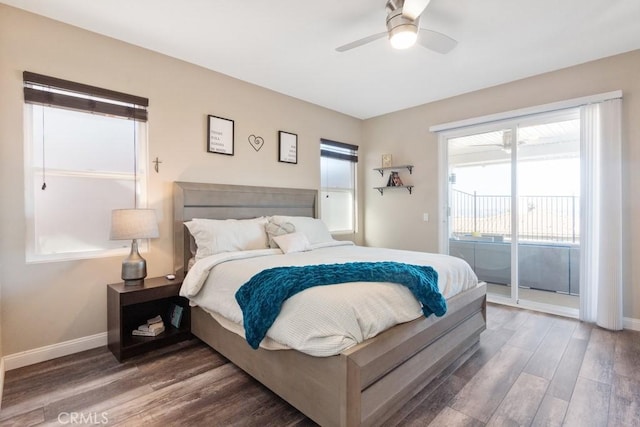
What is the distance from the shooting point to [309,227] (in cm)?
356

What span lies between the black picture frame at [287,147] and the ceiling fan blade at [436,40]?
208 centimetres

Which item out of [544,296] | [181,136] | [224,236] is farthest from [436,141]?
[181,136]

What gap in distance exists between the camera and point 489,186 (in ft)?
13.1

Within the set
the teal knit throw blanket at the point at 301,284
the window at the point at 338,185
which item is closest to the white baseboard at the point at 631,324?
the teal knit throw blanket at the point at 301,284

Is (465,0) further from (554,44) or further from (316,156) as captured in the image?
(316,156)

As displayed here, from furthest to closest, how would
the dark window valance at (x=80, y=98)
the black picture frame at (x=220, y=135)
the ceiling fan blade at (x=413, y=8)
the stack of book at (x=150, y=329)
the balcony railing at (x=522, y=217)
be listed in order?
the balcony railing at (x=522, y=217) → the black picture frame at (x=220, y=135) → the stack of book at (x=150, y=329) → the dark window valance at (x=80, y=98) → the ceiling fan blade at (x=413, y=8)

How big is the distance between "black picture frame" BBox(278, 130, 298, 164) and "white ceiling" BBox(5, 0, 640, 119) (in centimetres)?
62

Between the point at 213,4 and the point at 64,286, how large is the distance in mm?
2447

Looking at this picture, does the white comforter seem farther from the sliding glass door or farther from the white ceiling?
the white ceiling

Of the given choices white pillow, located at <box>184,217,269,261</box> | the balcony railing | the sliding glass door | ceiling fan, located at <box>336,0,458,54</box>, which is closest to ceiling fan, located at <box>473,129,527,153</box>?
the sliding glass door

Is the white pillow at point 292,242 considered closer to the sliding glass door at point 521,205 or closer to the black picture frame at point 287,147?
the black picture frame at point 287,147

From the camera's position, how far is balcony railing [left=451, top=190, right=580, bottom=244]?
3486 mm

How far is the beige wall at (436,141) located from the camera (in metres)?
3.01

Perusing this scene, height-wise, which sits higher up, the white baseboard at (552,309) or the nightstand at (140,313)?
the nightstand at (140,313)
